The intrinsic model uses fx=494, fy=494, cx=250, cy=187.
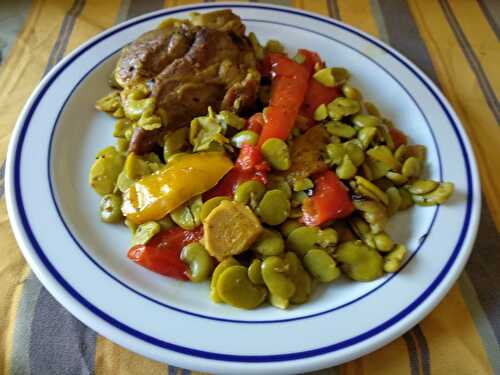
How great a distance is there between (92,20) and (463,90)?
6.53 feet

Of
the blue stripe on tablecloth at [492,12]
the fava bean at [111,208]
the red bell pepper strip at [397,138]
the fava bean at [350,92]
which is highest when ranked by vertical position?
the blue stripe on tablecloth at [492,12]

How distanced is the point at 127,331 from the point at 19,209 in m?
0.58

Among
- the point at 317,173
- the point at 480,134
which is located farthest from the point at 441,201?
the point at 480,134

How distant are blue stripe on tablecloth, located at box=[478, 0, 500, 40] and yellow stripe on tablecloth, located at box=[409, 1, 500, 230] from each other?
270 millimetres

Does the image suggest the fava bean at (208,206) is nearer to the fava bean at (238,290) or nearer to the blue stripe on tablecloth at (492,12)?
Result: the fava bean at (238,290)

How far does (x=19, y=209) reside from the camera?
1595 millimetres

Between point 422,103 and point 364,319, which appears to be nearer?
point 364,319

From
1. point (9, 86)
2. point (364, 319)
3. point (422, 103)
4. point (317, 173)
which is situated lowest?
point (9, 86)

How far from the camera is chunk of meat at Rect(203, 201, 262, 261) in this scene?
5.06 feet

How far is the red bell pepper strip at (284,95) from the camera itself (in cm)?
182

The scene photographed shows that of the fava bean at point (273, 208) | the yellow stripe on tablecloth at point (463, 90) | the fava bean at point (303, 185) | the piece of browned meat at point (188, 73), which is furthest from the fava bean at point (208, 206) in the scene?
the yellow stripe on tablecloth at point (463, 90)

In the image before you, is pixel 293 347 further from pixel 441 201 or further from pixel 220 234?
pixel 441 201

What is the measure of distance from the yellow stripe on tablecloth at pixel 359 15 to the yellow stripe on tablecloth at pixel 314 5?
0.29 feet

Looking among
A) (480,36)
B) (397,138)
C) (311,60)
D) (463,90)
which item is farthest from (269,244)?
(480,36)
